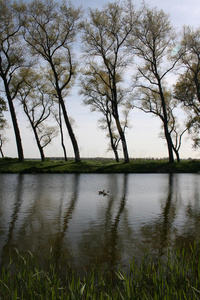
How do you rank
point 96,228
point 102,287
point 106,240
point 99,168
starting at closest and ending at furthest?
point 102,287 < point 106,240 < point 96,228 < point 99,168

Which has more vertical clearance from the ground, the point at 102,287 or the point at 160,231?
the point at 102,287

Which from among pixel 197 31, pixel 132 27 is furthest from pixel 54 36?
pixel 197 31

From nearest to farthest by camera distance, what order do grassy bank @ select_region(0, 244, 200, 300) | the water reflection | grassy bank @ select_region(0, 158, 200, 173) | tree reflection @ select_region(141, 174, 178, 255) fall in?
grassy bank @ select_region(0, 244, 200, 300)
the water reflection
tree reflection @ select_region(141, 174, 178, 255)
grassy bank @ select_region(0, 158, 200, 173)

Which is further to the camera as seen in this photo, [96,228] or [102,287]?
[96,228]

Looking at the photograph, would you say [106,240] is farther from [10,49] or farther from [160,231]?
[10,49]

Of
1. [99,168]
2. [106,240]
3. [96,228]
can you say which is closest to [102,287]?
[106,240]

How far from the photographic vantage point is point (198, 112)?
38094 mm

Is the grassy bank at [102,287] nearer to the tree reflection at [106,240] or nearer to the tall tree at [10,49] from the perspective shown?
the tree reflection at [106,240]

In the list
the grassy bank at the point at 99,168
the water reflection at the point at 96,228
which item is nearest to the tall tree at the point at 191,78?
the grassy bank at the point at 99,168

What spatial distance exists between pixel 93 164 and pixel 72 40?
51.5ft

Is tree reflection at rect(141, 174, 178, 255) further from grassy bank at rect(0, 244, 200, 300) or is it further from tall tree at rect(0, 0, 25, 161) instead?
tall tree at rect(0, 0, 25, 161)

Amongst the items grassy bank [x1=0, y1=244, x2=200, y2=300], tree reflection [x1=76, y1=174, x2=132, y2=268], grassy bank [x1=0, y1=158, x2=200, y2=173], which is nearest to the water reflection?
tree reflection [x1=76, y1=174, x2=132, y2=268]

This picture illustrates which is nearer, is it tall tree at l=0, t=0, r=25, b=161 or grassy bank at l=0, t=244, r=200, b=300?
grassy bank at l=0, t=244, r=200, b=300

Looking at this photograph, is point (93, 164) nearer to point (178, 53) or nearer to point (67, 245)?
point (178, 53)
